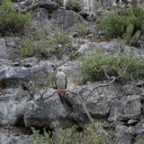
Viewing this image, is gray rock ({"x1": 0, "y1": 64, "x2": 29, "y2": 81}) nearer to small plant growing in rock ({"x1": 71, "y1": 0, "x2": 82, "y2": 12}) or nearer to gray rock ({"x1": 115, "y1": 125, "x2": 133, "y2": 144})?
gray rock ({"x1": 115, "y1": 125, "x2": 133, "y2": 144})

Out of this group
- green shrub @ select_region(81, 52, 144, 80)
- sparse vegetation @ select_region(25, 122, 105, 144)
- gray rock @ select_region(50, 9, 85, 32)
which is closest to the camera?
sparse vegetation @ select_region(25, 122, 105, 144)

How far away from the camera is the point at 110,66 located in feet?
35.7

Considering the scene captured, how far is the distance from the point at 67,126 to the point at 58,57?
9.89ft

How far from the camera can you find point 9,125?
10344 mm

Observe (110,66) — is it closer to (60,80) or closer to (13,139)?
(60,80)

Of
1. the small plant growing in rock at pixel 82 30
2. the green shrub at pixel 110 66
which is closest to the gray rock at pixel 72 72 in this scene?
the green shrub at pixel 110 66

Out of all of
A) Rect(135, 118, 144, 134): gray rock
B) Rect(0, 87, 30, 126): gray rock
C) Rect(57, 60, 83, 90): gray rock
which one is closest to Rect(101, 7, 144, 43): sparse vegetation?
Rect(57, 60, 83, 90): gray rock

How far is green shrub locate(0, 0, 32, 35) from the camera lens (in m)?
13.8

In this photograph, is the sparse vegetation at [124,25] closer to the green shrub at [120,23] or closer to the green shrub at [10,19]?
the green shrub at [120,23]

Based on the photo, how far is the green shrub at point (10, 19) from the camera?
13773mm

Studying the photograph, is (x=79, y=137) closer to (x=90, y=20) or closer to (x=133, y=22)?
(x=133, y=22)

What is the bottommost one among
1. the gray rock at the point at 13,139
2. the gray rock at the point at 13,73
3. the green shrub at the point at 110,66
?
the gray rock at the point at 13,139

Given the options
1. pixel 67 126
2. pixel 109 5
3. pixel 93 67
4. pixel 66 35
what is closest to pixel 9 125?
pixel 67 126

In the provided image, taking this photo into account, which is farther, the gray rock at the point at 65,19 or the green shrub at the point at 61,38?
the gray rock at the point at 65,19
